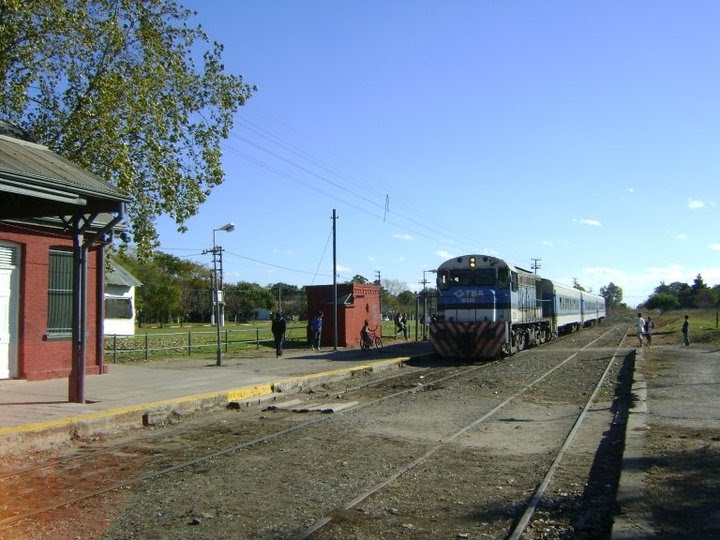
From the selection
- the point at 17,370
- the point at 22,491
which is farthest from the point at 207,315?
the point at 22,491

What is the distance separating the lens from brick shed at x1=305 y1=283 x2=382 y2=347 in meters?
29.8

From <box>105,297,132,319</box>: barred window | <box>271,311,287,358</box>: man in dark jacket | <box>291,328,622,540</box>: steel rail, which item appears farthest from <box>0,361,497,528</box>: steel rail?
<box>105,297,132,319</box>: barred window

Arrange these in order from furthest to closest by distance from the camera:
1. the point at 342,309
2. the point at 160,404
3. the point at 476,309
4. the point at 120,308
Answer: the point at 120,308
the point at 342,309
the point at 476,309
the point at 160,404

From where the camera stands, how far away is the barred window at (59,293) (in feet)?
50.2

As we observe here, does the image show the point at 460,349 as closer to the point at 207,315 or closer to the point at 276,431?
the point at 276,431

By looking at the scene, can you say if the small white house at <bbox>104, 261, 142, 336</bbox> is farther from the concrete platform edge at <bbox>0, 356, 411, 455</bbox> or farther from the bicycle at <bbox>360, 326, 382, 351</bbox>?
the concrete platform edge at <bbox>0, 356, 411, 455</bbox>

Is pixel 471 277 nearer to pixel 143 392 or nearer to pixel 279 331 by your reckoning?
pixel 279 331

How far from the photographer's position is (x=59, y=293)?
51.0ft

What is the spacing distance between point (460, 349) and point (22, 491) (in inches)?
718


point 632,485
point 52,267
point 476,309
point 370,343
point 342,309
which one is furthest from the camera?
point 342,309

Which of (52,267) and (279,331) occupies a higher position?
(52,267)

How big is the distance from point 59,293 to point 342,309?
1562 cm

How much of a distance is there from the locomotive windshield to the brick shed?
667 cm

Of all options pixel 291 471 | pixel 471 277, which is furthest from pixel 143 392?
pixel 471 277
